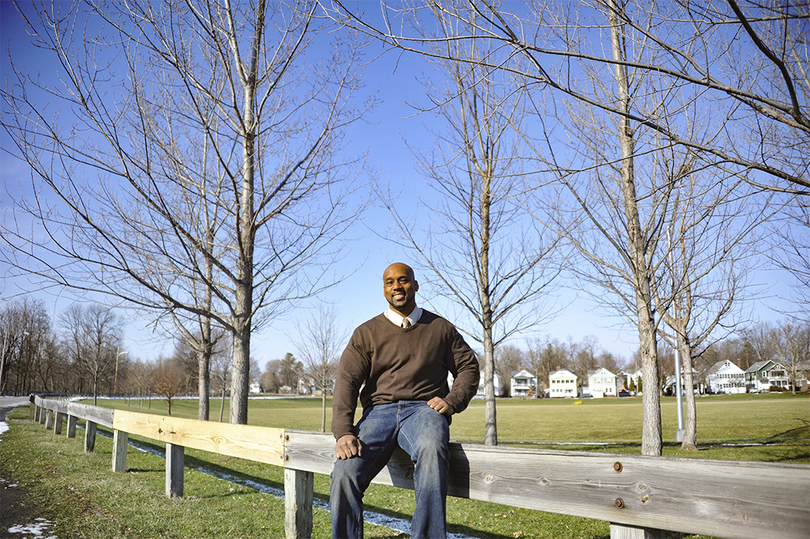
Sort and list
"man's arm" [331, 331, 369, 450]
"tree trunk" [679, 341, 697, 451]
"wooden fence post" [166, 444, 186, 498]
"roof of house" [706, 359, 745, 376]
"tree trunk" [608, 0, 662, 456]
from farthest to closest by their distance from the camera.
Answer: "roof of house" [706, 359, 745, 376] < "tree trunk" [679, 341, 697, 451] < "tree trunk" [608, 0, 662, 456] < "wooden fence post" [166, 444, 186, 498] < "man's arm" [331, 331, 369, 450]

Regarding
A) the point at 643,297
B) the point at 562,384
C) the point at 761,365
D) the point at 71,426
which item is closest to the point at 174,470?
the point at 643,297

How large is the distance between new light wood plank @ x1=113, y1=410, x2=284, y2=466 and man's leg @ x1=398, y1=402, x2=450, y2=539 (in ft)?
5.55

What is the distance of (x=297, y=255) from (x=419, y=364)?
5.23 metres

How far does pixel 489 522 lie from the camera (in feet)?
17.8

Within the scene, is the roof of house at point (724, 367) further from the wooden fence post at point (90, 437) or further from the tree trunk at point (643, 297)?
the wooden fence post at point (90, 437)

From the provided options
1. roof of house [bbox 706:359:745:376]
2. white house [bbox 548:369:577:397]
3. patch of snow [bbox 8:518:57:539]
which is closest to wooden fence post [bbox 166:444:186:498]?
patch of snow [bbox 8:518:57:539]

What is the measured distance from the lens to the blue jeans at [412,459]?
2.58 m

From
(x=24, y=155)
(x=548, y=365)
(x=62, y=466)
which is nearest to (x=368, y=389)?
(x=24, y=155)

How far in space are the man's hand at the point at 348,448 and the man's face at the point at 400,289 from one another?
2.68 ft

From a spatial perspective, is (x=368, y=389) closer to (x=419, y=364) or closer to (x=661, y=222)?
(x=419, y=364)

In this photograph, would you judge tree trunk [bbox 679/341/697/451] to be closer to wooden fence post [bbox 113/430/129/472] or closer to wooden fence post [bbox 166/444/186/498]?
wooden fence post [bbox 166/444/186/498]

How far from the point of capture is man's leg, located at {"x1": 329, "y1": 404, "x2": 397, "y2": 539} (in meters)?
2.75

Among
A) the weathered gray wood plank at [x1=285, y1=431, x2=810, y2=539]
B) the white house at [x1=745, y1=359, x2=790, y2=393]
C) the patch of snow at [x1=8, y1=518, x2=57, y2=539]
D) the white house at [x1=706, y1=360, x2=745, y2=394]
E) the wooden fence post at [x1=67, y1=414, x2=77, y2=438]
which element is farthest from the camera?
the white house at [x1=706, y1=360, x2=745, y2=394]

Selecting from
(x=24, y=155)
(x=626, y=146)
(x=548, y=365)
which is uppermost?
(x=626, y=146)
